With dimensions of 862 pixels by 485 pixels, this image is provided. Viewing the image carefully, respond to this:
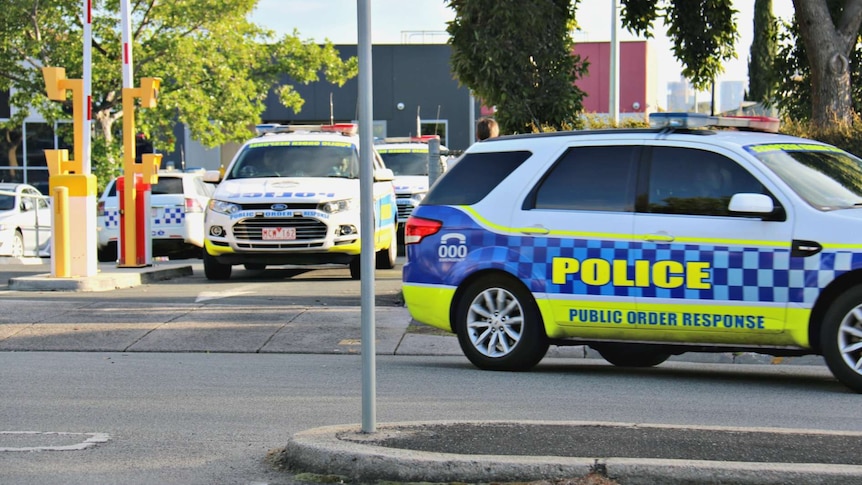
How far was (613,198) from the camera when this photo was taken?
8.74 m

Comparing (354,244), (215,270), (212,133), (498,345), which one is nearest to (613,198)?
(498,345)

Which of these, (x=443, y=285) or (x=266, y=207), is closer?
(x=443, y=285)

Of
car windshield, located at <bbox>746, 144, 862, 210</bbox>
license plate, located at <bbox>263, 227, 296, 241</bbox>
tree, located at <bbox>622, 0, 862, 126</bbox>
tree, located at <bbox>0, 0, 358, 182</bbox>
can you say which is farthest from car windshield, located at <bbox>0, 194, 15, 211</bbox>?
car windshield, located at <bbox>746, 144, 862, 210</bbox>

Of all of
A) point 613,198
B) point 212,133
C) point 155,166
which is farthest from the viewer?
point 212,133

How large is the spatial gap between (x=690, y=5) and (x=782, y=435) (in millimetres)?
12835

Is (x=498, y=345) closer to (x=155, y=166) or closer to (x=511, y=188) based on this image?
(x=511, y=188)

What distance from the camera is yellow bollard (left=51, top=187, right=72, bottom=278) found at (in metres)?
14.9

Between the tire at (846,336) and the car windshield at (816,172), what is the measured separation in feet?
2.12

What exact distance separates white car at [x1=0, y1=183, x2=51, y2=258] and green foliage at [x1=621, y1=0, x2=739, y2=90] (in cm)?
1160

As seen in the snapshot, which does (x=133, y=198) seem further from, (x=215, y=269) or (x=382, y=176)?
(x=382, y=176)

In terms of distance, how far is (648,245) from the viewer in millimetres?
8477

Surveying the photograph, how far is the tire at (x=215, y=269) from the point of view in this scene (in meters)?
16.5

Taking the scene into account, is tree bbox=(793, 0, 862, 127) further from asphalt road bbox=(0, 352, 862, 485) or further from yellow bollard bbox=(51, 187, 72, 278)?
yellow bollard bbox=(51, 187, 72, 278)

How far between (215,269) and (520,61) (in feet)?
15.6
